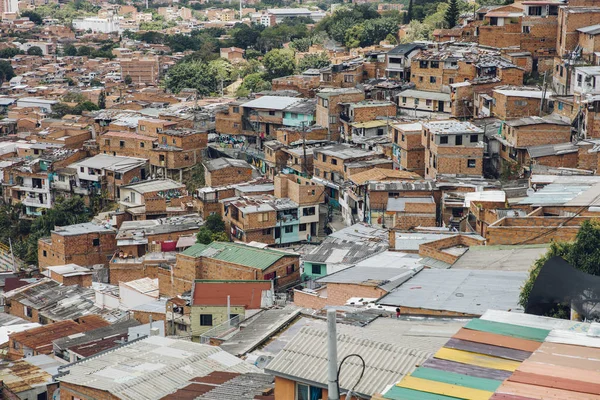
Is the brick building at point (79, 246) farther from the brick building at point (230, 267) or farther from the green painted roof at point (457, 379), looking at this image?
the green painted roof at point (457, 379)

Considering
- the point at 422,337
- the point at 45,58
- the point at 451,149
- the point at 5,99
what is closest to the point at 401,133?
the point at 451,149

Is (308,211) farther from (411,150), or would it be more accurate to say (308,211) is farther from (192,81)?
(192,81)

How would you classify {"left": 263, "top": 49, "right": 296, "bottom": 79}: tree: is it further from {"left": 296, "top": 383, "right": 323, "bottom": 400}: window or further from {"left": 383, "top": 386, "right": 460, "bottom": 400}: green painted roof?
{"left": 383, "top": 386, "right": 460, "bottom": 400}: green painted roof

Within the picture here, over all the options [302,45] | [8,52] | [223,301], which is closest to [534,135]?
[223,301]

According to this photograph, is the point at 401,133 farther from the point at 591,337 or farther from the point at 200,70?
the point at 200,70

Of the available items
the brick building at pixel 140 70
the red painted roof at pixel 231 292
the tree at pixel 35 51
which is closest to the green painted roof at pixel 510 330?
the red painted roof at pixel 231 292
